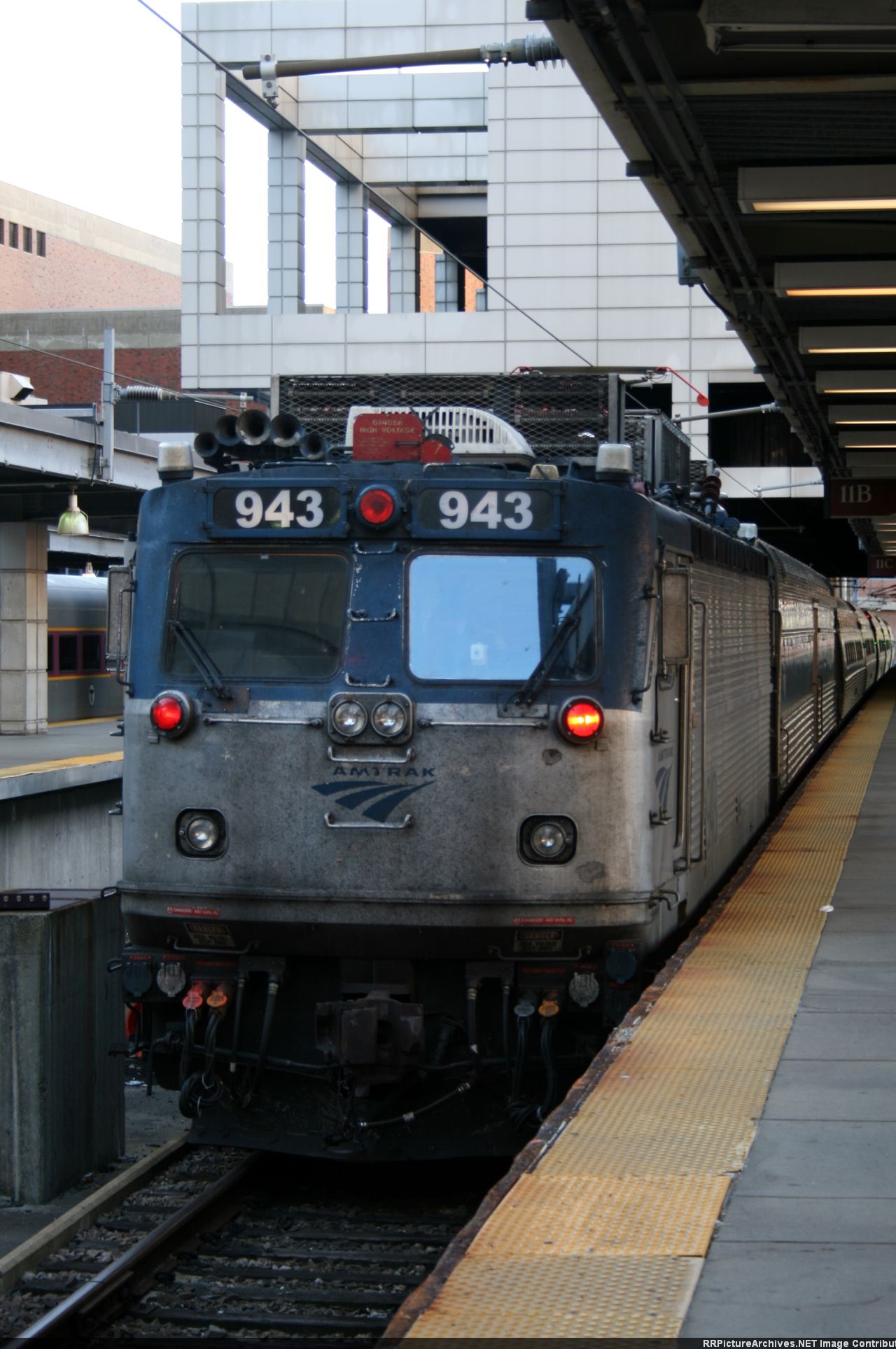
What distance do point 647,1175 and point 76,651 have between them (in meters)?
29.2

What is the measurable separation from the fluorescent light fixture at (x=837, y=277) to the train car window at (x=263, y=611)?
199 inches

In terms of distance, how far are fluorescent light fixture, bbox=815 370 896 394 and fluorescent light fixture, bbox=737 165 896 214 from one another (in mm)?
4939

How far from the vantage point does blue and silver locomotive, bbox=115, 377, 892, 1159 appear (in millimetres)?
7078

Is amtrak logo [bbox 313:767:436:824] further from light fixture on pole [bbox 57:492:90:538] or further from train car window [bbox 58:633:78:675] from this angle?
train car window [bbox 58:633:78:675]

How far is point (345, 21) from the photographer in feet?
140

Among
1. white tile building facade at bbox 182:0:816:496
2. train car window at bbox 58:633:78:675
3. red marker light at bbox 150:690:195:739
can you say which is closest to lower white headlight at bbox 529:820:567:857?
red marker light at bbox 150:690:195:739

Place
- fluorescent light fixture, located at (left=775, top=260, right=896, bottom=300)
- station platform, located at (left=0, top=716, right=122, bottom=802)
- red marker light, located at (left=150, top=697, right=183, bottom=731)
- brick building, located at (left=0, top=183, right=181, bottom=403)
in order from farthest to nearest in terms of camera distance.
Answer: brick building, located at (left=0, top=183, right=181, bottom=403) → station platform, located at (left=0, top=716, right=122, bottom=802) → fluorescent light fixture, located at (left=775, top=260, right=896, bottom=300) → red marker light, located at (left=150, top=697, right=183, bottom=731)

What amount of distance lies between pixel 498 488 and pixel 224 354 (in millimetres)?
38186

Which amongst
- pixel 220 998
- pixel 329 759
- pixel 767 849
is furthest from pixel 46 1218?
pixel 767 849

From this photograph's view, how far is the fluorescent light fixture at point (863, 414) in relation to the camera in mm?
16422

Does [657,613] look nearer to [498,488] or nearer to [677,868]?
[498,488]

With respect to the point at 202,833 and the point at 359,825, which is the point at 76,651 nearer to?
the point at 202,833

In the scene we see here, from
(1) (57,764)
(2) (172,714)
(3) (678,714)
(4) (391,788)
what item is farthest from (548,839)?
(1) (57,764)

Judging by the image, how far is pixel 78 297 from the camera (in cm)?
8200
